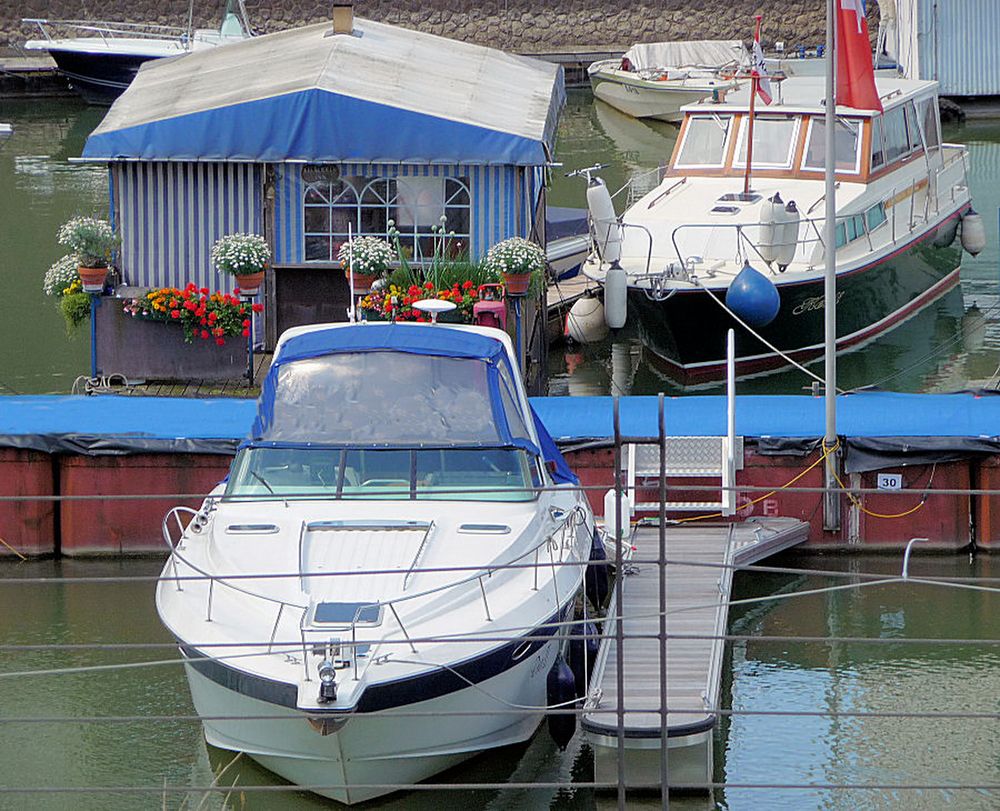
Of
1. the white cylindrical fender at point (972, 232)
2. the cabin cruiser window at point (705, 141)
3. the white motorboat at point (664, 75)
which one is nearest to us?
the cabin cruiser window at point (705, 141)

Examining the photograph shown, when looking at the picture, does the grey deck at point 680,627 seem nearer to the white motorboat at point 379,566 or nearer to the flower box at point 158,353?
the white motorboat at point 379,566

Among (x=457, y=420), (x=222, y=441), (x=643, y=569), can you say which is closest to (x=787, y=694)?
(x=643, y=569)

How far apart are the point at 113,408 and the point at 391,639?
18.3 feet

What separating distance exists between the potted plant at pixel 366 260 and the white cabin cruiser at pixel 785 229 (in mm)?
3007

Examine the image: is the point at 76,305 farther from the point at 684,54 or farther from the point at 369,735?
the point at 684,54

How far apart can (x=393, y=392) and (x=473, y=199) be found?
522 cm

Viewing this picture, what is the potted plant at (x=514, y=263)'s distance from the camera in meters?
14.4

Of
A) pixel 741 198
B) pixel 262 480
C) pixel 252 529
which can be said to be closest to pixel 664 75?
pixel 741 198

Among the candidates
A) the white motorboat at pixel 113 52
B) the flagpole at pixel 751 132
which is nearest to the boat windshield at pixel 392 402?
the flagpole at pixel 751 132

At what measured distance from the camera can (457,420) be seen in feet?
33.6

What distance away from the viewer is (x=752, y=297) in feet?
53.6

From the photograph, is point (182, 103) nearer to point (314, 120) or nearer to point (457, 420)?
point (314, 120)

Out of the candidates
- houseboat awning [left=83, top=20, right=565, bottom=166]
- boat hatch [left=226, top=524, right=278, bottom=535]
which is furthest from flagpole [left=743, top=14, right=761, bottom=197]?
boat hatch [left=226, top=524, right=278, bottom=535]

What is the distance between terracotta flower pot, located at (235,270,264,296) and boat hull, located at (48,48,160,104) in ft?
77.3
